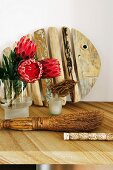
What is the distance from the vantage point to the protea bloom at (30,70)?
0.76m

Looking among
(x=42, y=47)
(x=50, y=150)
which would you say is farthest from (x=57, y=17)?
(x=50, y=150)

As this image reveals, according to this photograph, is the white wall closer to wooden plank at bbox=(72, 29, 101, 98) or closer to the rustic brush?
wooden plank at bbox=(72, 29, 101, 98)

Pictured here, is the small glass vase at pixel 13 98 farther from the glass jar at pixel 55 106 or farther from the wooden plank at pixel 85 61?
the wooden plank at pixel 85 61

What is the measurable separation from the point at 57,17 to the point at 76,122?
1.73ft

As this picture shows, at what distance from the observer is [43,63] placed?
825 millimetres

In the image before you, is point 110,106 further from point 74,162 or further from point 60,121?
point 74,162

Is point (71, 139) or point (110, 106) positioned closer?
point (71, 139)

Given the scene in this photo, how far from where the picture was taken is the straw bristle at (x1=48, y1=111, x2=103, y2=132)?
73cm

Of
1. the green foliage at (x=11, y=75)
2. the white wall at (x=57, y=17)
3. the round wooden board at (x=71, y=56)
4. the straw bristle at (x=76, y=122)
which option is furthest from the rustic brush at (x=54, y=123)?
the white wall at (x=57, y=17)

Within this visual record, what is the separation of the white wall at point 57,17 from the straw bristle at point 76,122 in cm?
45

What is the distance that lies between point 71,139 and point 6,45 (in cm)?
57

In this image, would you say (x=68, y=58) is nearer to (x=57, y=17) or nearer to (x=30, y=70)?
(x=57, y=17)

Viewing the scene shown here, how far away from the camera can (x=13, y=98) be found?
843mm

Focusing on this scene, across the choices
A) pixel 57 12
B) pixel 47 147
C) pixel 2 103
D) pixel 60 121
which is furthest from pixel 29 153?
pixel 57 12
